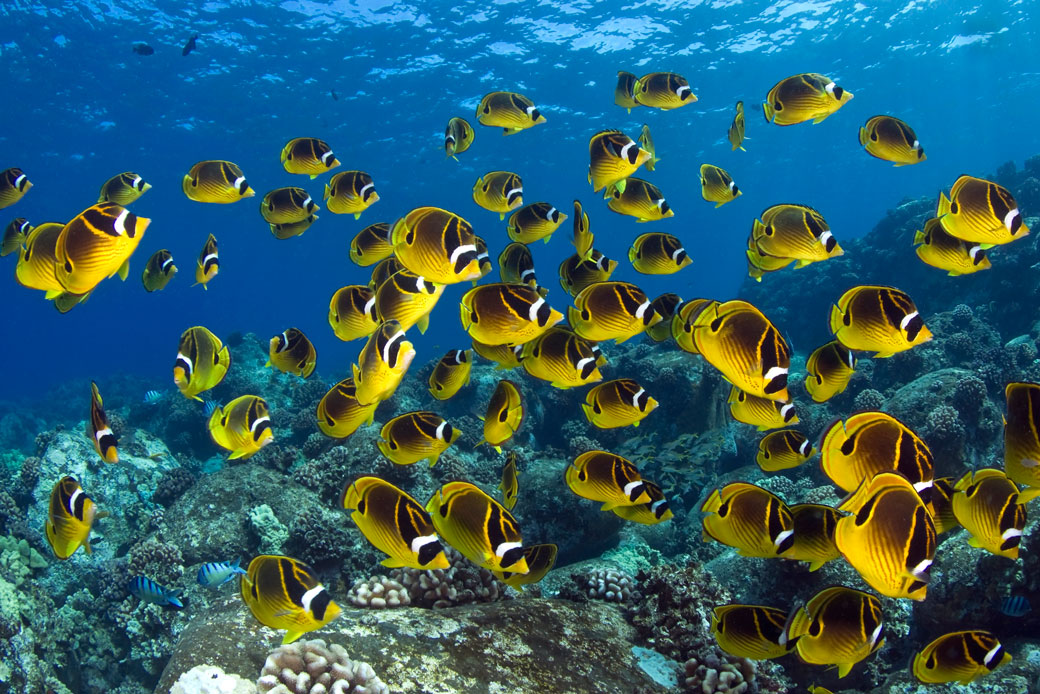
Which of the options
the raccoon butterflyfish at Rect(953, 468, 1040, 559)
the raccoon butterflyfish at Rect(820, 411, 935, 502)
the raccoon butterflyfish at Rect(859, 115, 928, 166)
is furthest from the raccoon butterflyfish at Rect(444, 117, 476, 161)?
the raccoon butterflyfish at Rect(953, 468, 1040, 559)

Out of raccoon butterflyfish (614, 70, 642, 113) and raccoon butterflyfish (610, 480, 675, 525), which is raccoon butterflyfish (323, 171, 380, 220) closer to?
raccoon butterflyfish (614, 70, 642, 113)

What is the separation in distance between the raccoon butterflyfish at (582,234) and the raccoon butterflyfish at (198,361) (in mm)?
2957

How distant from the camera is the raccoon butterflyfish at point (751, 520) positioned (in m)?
3.27

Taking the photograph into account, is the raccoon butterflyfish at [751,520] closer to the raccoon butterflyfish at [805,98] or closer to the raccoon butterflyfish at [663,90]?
the raccoon butterflyfish at [805,98]

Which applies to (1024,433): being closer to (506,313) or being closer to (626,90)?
(506,313)

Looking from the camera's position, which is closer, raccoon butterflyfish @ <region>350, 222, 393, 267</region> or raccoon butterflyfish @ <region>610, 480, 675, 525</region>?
raccoon butterflyfish @ <region>610, 480, 675, 525</region>

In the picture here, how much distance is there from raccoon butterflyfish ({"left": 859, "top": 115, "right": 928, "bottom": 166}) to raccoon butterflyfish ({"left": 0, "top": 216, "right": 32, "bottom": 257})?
7746mm

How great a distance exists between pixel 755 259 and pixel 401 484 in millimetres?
5998

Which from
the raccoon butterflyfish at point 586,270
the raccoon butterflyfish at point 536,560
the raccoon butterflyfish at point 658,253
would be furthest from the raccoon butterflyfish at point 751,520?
the raccoon butterflyfish at point 586,270

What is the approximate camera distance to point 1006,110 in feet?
178

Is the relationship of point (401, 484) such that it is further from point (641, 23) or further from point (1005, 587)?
point (641, 23)

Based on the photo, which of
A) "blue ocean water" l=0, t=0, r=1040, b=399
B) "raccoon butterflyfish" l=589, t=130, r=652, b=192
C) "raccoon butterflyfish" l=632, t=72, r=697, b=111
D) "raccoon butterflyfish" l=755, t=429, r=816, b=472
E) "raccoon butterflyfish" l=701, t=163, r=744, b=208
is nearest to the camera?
"raccoon butterflyfish" l=589, t=130, r=652, b=192

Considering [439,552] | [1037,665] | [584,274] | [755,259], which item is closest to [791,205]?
[755,259]

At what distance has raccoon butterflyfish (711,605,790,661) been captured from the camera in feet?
11.1
